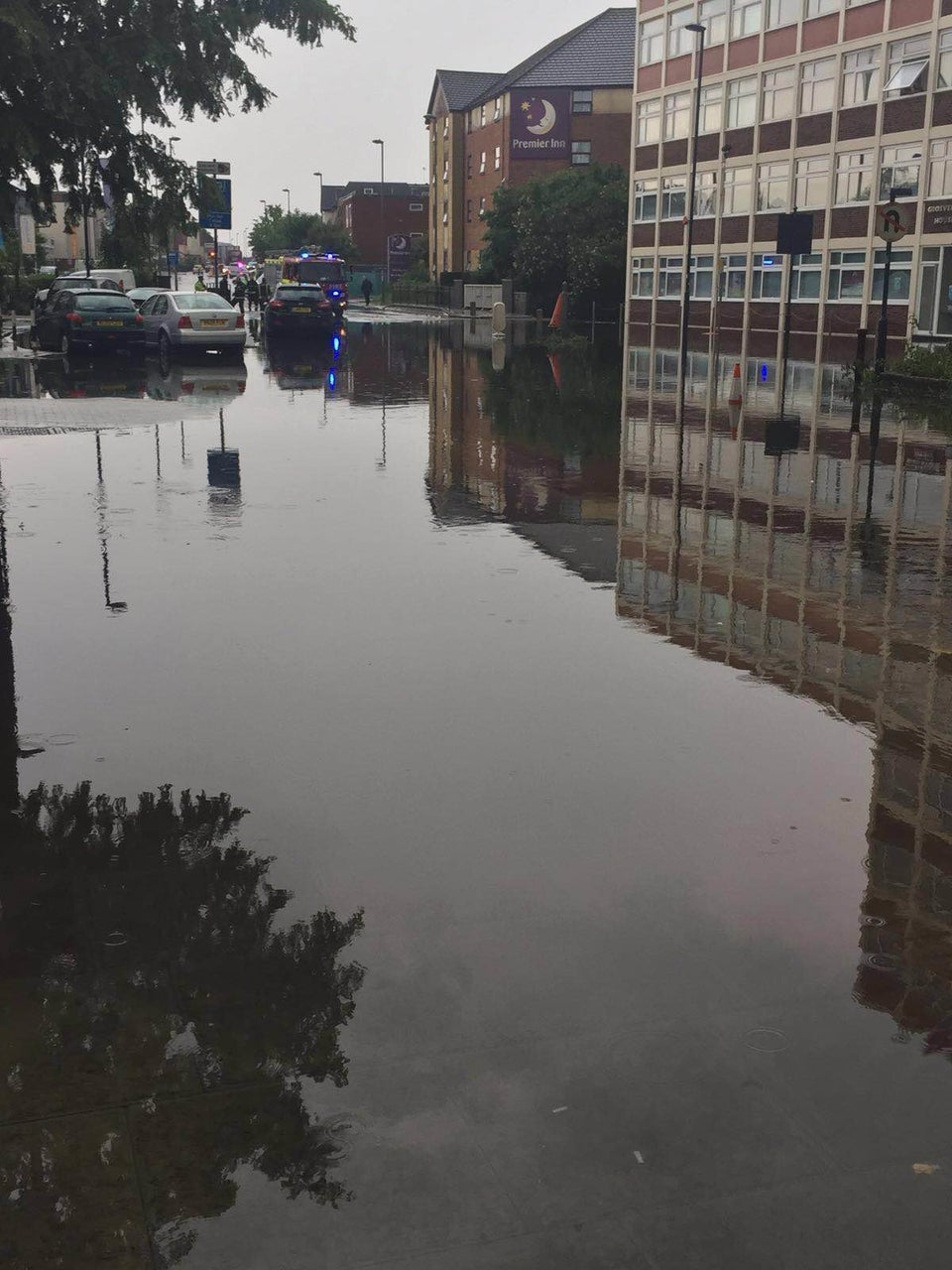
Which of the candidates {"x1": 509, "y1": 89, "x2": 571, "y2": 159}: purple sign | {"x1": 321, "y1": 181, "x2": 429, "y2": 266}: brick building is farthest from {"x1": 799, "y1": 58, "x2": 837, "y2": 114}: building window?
{"x1": 321, "y1": 181, "x2": 429, "y2": 266}: brick building

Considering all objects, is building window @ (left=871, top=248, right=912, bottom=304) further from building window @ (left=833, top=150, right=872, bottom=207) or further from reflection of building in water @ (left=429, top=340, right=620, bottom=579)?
reflection of building in water @ (left=429, top=340, right=620, bottom=579)

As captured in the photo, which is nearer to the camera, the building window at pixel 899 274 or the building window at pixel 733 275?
the building window at pixel 899 274

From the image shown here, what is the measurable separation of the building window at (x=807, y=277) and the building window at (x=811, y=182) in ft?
5.79

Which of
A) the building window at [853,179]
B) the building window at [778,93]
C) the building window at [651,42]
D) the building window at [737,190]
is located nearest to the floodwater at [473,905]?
the building window at [853,179]

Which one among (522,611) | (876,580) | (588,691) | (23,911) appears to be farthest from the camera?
(876,580)

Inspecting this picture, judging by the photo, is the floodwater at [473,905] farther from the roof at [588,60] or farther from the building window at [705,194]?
the roof at [588,60]

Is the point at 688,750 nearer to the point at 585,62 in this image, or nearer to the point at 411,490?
the point at 411,490

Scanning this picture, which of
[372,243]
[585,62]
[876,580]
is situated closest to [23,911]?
[876,580]

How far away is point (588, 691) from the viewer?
7.46 meters

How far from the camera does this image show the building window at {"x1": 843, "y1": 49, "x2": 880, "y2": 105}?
4397cm

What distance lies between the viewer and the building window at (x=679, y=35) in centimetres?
5622

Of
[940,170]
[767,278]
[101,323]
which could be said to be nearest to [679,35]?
[767,278]

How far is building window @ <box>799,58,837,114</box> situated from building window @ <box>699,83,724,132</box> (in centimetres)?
602

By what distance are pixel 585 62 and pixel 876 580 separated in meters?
89.9
